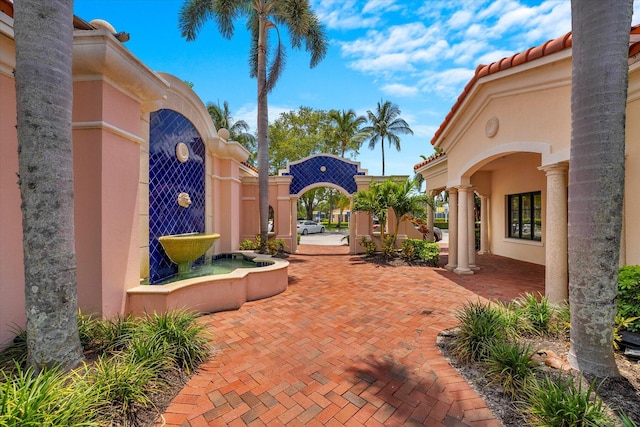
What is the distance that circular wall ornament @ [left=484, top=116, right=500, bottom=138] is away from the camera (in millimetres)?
6761

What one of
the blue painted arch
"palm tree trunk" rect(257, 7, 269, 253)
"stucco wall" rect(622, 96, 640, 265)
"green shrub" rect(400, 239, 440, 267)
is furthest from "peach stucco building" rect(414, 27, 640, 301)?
"palm tree trunk" rect(257, 7, 269, 253)

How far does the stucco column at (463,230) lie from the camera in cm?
867

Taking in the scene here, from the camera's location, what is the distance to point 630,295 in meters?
3.85

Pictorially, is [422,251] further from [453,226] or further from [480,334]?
[480,334]

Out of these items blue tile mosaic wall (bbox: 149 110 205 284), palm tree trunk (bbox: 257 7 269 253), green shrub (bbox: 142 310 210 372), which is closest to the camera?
green shrub (bbox: 142 310 210 372)

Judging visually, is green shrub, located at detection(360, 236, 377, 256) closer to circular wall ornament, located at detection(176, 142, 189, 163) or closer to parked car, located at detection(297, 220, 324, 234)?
circular wall ornament, located at detection(176, 142, 189, 163)

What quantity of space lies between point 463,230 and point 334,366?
711cm

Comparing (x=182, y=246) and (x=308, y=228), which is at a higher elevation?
(x=182, y=246)

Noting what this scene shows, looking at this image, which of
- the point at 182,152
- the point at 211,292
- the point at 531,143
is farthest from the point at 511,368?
the point at 182,152

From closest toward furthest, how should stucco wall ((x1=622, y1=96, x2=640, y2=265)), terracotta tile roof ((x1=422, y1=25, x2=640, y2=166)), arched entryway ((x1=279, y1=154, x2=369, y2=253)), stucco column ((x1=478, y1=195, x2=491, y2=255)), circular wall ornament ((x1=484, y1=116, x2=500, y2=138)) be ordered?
terracotta tile roof ((x1=422, y1=25, x2=640, y2=166)) < stucco wall ((x1=622, y1=96, x2=640, y2=265)) < circular wall ornament ((x1=484, y1=116, x2=500, y2=138)) < stucco column ((x1=478, y1=195, x2=491, y2=255)) < arched entryway ((x1=279, y1=154, x2=369, y2=253))

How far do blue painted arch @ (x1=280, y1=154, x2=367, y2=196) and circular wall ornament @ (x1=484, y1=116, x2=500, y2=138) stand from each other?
762 centimetres

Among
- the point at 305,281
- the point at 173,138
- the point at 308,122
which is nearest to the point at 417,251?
the point at 305,281

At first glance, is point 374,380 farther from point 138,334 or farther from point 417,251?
point 417,251

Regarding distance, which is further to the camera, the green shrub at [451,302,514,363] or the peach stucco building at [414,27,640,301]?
the peach stucco building at [414,27,640,301]
